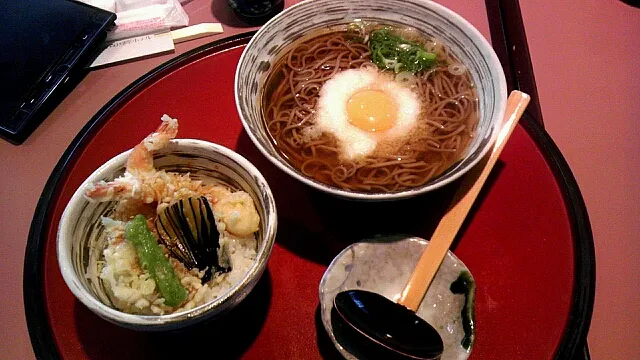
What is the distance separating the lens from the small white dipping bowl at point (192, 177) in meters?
0.96

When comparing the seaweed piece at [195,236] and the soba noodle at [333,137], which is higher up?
the soba noodle at [333,137]

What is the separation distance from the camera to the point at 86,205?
111 centimetres

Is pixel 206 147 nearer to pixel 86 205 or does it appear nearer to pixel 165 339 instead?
pixel 86 205

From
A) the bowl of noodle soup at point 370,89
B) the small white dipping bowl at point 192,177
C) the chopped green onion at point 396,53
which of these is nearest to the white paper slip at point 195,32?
the bowl of noodle soup at point 370,89

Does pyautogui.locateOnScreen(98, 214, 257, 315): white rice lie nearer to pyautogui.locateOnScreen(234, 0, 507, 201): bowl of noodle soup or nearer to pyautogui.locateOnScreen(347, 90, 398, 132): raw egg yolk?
pyautogui.locateOnScreen(234, 0, 507, 201): bowl of noodle soup

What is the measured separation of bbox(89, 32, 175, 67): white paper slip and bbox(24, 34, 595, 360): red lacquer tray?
249 millimetres

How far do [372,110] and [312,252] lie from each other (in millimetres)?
512

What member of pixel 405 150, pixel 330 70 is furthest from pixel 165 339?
pixel 330 70

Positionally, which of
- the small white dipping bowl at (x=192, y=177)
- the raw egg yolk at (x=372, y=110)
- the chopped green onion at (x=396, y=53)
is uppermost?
the chopped green onion at (x=396, y=53)

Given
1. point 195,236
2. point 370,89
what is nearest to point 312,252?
point 195,236

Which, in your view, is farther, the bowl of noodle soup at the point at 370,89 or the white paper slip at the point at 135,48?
the white paper slip at the point at 135,48

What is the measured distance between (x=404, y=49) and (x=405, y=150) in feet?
1.14

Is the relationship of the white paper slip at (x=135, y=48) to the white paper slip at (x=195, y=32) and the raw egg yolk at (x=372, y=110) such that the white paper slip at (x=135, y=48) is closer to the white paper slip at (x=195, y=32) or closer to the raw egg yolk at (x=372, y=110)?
the white paper slip at (x=195, y=32)

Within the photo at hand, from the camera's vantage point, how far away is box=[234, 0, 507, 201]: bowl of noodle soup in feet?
4.69
